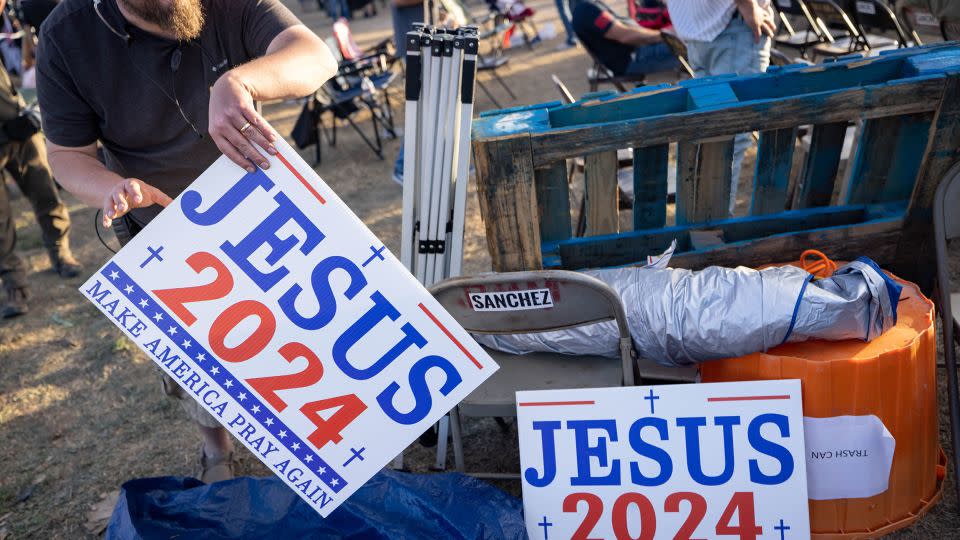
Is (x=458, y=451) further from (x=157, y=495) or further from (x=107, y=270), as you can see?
(x=107, y=270)

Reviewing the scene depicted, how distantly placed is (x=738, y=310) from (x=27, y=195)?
461 cm

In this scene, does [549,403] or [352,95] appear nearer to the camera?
[549,403]

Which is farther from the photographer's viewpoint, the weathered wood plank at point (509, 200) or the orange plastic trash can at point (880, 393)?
the weathered wood plank at point (509, 200)

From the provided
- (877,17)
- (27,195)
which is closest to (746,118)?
(877,17)

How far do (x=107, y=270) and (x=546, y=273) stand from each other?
106 cm

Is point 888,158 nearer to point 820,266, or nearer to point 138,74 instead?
point 820,266

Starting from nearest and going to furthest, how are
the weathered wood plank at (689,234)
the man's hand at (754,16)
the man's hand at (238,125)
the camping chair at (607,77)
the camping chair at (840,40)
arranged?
1. the man's hand at (238,125)
2. the weathered wood plank at (689,234)
3. the man's hand at (754,16)
4. the camping chair at (840,40)
5. the camping chair at (607,77)

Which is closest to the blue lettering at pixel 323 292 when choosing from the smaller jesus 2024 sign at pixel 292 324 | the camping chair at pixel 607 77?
the smaller jesus 2024 sign at pixel 292 324

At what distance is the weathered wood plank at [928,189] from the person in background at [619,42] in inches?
119

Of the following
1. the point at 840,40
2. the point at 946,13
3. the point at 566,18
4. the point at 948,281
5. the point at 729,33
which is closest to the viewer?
the point at 948,281

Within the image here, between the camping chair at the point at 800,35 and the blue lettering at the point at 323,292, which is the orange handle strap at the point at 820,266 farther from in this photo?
the camping chair at the point at 800,35

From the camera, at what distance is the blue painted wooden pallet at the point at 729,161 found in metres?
2.40

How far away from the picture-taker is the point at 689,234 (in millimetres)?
2750

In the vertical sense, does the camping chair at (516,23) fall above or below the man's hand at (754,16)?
below
